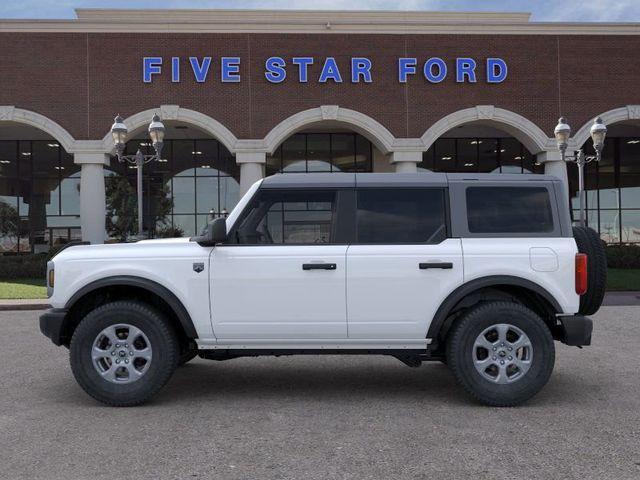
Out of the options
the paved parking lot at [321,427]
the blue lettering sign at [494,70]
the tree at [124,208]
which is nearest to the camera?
the paved parking lot at [321,427]

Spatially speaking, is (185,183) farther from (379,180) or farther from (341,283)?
(341,283)

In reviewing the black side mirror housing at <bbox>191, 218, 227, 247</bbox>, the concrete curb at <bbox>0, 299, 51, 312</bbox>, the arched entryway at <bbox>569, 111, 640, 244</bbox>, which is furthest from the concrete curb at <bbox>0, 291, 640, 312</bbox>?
the arched entryway at <bbox>569, 111, 640, 244</bbox>

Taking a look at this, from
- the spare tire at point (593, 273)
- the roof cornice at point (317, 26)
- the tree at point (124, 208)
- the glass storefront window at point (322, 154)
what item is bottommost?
the spare tire at point (593, 273)

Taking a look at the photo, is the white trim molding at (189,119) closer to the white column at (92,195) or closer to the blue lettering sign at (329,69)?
the white column at (92,195)

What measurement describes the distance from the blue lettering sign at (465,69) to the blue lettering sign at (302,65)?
19.1 feet

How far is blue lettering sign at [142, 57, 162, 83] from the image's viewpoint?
23047mm

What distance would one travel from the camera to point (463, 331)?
5.33 meters

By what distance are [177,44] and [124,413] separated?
67.5 ft

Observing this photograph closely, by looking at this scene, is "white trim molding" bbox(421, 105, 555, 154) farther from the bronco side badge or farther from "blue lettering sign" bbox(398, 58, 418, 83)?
the bronco side badge

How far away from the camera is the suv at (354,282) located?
17.5 feet

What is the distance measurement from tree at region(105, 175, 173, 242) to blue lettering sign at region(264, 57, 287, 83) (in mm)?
10139

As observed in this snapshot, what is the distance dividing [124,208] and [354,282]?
25971 millimetres

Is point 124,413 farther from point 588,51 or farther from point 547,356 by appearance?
point 588,51

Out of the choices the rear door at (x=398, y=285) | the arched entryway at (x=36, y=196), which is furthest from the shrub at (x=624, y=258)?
the arched entryway at (x=36, y=196)
